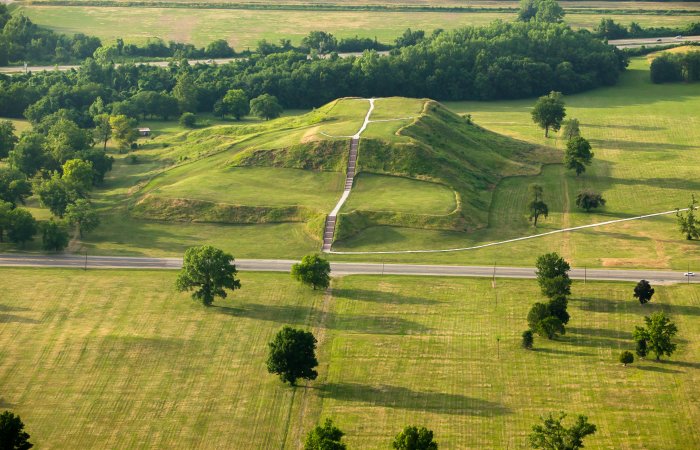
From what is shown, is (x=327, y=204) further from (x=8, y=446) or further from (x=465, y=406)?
(x=8, y=446)

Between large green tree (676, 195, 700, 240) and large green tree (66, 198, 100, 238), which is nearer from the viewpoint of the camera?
large green tree (676, 195, 700, 240)

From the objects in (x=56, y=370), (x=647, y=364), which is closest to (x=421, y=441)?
(x=647, y=364)

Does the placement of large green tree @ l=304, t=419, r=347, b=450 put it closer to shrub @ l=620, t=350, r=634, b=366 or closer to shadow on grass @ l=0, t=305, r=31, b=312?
shrub @ l=620, t=350, r=634, b=366

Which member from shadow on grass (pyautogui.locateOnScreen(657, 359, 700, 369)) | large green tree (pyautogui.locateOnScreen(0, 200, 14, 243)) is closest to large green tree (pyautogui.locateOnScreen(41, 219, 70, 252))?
large green tree (pyautogui.locateOnScreen(0, 200, 14, 243))

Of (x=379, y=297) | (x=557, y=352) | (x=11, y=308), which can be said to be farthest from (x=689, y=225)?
(x=11, y=308)

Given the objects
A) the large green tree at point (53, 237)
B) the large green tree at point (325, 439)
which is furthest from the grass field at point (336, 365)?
the large green tree at point (53, 237)

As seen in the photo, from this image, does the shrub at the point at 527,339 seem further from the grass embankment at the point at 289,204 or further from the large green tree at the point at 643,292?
the grass embankment at the point at 289,204

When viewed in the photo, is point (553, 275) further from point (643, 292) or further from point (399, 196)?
point (399, 196)

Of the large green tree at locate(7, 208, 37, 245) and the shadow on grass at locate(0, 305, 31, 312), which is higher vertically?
the large green tree at locate(7, 208, 37, 245)
